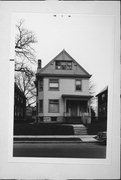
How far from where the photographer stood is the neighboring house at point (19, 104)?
12.9ft

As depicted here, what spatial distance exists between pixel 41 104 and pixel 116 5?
6.04 ft

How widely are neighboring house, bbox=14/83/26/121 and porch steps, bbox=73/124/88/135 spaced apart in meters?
0.82

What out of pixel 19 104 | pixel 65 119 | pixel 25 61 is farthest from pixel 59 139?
→ pixel 25 61

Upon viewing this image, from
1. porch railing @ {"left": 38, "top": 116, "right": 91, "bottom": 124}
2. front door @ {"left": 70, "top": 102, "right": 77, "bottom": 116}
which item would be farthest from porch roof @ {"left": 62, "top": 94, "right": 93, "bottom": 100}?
porch railing @ {"left": 38, "top": 116, "right": 91, "bottom": 124}

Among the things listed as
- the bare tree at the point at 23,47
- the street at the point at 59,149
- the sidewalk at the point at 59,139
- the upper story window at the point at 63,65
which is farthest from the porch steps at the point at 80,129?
the bare tree at the point at 23,47

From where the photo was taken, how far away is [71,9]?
387cm

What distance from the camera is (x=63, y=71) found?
4012mm

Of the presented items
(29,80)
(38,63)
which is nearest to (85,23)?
(38,63)

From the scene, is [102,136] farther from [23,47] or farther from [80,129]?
Result: [23,47]

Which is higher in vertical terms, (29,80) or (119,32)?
(119,32)

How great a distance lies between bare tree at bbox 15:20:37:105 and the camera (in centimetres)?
396

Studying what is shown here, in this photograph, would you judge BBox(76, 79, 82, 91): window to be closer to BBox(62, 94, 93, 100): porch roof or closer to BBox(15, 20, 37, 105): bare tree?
BBox(62, 94, 93, 100): porch roof

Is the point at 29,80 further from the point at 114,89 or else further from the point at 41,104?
the point at 114,89

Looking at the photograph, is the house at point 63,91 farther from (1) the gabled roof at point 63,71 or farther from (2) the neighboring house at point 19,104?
(2) the neighboring house at point 19,104
